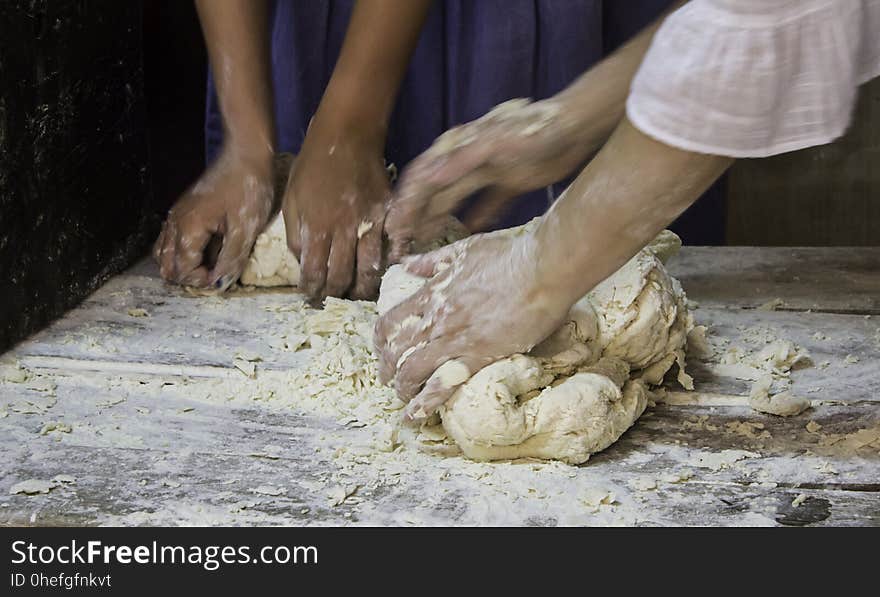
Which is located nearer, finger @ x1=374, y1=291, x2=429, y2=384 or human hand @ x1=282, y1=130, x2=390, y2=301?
finger @ x1=374, y1=291, x2=429, y2=384

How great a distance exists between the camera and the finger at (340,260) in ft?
5.02

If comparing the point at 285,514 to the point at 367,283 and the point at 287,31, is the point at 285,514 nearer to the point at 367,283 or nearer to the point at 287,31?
the point at 367,283

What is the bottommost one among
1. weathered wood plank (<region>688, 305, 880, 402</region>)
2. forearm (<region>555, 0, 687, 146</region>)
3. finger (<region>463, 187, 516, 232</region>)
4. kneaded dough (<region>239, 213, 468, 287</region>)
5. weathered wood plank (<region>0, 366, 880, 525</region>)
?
weathered wood plank (<region>0, 366, 880, 525</region>)

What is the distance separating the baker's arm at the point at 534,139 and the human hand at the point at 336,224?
230mm

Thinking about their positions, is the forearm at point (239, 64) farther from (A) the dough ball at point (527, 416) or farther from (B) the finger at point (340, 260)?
(A) the dough ball at point (527, 416)

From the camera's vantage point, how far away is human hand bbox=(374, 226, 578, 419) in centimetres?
108

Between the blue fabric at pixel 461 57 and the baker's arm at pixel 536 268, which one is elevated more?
the blue fabric at pixel 461 57

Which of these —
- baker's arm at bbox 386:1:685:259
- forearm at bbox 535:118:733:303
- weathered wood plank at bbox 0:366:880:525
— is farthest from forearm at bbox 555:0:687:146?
weathered wood plank at bbox 0:366:880:525

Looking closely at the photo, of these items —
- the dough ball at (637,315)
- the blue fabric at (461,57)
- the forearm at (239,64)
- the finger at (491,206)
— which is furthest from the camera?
the blue fabric at (461,57)

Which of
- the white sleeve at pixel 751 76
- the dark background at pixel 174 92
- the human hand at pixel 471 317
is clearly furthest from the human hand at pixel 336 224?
the dark background at pixel 174 92

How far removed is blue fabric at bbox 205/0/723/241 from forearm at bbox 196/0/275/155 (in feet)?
0.70

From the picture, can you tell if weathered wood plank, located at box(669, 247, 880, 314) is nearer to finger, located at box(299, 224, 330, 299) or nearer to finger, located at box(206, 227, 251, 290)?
finger, located at box(299, 224, 330, 299)

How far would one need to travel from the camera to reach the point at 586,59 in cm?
187

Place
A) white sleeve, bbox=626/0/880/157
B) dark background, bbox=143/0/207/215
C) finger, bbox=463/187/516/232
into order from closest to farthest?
white sleeve, bbox=626/0/880/157, finger, bbox=463/187/516/232, dark background, bbox=143/0/207/215
